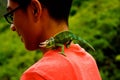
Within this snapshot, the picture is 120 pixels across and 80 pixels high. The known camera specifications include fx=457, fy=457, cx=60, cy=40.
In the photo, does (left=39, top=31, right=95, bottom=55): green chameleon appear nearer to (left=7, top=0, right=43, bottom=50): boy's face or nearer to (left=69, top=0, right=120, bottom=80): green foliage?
(left=7, top=0, right=43, bottom=50): boy's face

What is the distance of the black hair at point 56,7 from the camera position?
5.35ft

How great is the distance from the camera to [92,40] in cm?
519

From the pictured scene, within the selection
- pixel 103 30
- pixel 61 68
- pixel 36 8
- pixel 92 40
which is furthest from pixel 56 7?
pixel 103 30

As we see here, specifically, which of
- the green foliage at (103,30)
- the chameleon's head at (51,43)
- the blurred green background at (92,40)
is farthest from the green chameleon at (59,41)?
the green foliage at (103,30)

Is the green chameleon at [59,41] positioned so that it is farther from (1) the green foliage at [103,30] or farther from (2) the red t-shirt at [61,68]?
(1) the green foliage at [103,30]

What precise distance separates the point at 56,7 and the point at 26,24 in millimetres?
126

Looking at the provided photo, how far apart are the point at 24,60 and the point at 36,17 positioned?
127 inches

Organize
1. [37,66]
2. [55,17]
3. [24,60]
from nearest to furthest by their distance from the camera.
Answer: [37,66] → [55,17] → [24,60]

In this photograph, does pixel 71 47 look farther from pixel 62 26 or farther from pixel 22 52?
pixel 22 52

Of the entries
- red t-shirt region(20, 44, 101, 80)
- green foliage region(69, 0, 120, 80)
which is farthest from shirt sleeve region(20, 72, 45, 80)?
green foliage region(69, 0, 120, 80)

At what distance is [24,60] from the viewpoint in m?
4.82

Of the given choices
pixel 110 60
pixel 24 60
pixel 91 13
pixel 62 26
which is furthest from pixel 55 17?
pixel 91 13

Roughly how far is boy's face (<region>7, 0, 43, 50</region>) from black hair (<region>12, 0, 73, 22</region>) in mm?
25

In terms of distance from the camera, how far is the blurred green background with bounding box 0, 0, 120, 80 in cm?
483
